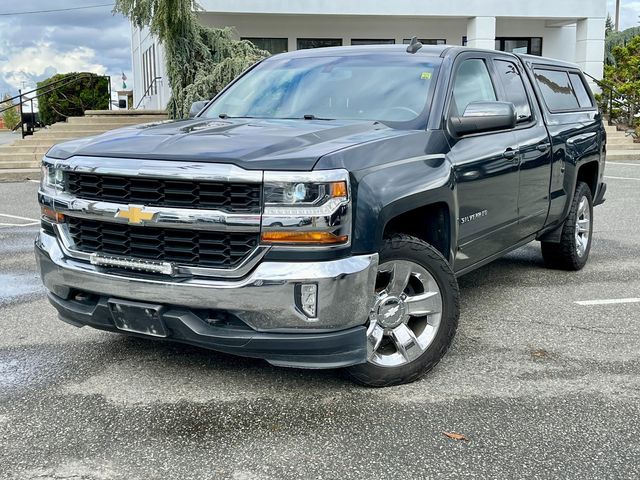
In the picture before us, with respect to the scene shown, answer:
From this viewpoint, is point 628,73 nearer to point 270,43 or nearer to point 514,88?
point 270,43

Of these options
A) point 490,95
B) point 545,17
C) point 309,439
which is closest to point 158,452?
point 309,439

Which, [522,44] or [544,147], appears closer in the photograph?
[544,147]

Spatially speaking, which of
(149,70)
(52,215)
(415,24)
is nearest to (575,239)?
(52,215)

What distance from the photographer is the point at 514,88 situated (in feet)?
18.4

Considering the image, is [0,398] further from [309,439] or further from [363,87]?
[363,87]

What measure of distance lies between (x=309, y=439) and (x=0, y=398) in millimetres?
1710

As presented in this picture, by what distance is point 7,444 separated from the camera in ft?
11.2

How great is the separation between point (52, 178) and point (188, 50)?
14.7 meters

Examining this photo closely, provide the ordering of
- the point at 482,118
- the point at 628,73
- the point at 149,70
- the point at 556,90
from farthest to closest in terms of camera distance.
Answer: the point at 149,70 → the point at 628,73 → the point at 556,90 → the point at 482,118

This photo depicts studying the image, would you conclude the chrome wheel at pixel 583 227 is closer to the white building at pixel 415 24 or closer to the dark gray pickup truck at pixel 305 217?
the dark gray pickup truck at pixel 305 217

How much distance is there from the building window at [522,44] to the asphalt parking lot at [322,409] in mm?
22393

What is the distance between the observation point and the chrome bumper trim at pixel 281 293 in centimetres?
346

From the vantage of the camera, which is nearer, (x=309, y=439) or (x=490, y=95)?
(x=309, y=439)

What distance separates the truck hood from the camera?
3.50 m
